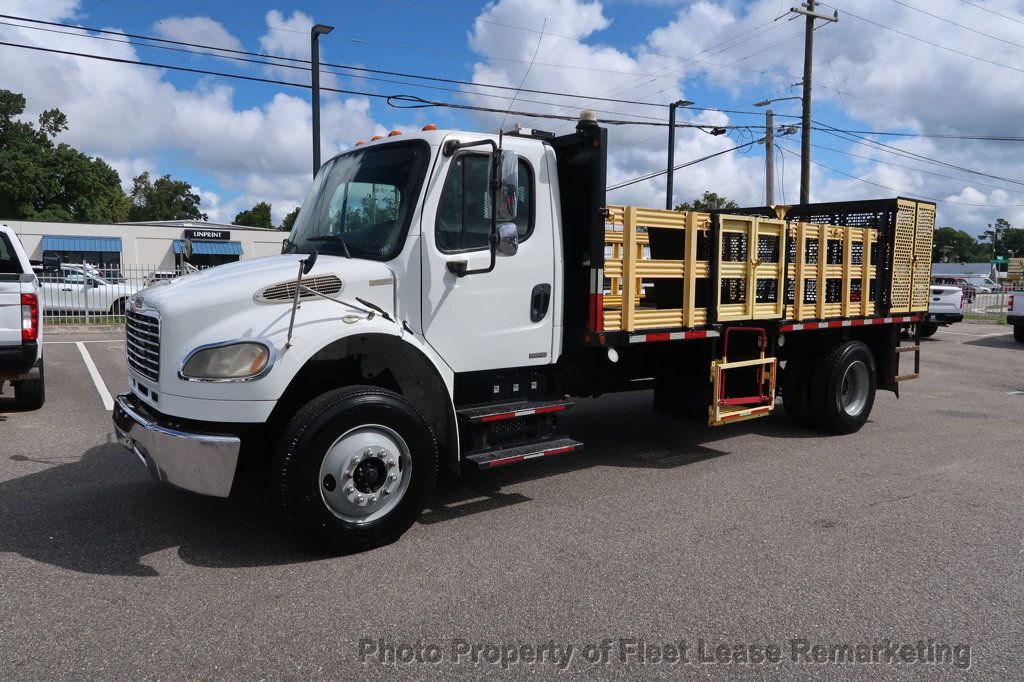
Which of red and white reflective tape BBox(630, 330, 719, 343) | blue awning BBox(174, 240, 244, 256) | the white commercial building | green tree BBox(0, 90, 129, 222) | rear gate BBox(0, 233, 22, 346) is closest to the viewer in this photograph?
red and white reflective tape BBox(630, 330, 719, 343)

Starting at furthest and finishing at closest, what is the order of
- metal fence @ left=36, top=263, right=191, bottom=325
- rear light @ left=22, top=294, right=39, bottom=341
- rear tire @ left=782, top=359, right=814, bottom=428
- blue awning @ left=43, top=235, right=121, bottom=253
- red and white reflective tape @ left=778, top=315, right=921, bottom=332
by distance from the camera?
blue awning @ left=43, top=235, right=121, bottom=253 < metal fence @ left=36, top=263, right=191, bottom=325 < rear tire @ left=782, top=359, right=814, bottom=428 < rear light @ left=22, top=294, right=39, bottom=341 < red and white reflective tape @ left=778, top=315, right=921, bottom=332

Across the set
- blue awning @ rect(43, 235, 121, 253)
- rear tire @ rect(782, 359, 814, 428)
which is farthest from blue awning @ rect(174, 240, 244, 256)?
rear tire @ rect(782, 359, 814, 428)

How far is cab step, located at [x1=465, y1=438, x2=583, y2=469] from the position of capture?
483cm

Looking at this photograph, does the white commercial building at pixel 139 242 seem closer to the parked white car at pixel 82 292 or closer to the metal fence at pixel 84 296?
the metal fence at pixel 84 296

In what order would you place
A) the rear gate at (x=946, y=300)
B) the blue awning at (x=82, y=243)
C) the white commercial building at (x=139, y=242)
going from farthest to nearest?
the white commercial building at (x=139, y=242), the blue awning at (x=82, y=243), the rear gate at (x=946, y=300)

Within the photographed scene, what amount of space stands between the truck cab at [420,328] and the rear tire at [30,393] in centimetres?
431

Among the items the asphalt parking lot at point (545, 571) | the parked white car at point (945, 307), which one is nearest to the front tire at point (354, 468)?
the asphalt parking lot at point (545, 571)

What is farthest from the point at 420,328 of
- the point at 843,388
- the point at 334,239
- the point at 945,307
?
the point at 945,307

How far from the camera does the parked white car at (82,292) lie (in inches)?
736

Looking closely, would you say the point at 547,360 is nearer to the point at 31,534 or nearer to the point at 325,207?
the point at 325,207

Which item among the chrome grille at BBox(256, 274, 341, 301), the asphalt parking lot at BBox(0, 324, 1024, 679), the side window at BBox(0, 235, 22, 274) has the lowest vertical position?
the asphalt parking lot at BBox(0, 324, 1024, 679)

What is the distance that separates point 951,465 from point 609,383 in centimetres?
319

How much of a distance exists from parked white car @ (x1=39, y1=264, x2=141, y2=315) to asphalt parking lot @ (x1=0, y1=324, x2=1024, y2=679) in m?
13.7

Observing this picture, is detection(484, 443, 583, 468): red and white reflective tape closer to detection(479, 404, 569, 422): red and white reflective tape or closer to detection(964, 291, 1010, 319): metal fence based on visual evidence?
detection(479, 404, 569, 422): red and white reflective tape
